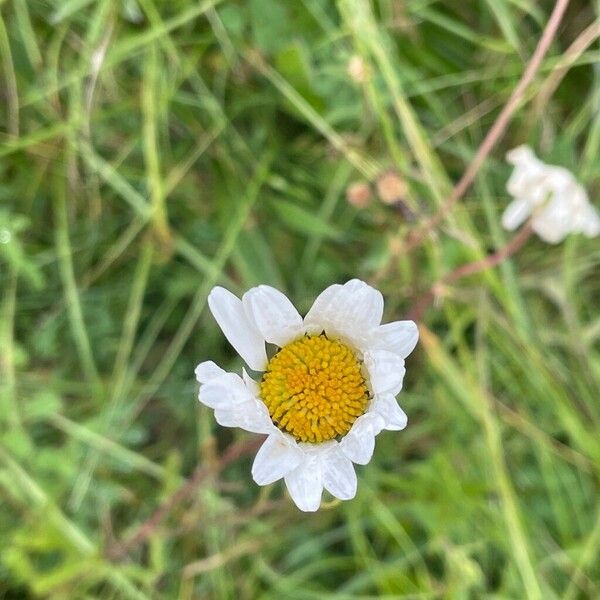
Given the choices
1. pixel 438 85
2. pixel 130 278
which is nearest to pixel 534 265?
pixel 438 85

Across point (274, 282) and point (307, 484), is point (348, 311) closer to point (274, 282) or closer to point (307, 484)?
point (307, 484)

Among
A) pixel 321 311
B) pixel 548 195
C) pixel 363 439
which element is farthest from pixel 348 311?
pixel 548 195

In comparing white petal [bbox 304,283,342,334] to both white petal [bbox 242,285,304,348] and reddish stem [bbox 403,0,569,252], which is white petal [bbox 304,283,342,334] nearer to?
white petal [bbox 242,285,304,348]

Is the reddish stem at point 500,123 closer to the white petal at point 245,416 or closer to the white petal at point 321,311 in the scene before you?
the white petal at point 321,311

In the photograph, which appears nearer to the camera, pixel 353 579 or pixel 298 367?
pixel 298 367

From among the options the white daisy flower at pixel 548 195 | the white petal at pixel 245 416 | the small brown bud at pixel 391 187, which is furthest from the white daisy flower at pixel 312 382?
the white daisy flower at pixel 548 195

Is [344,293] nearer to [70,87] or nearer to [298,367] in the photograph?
[298,367]
